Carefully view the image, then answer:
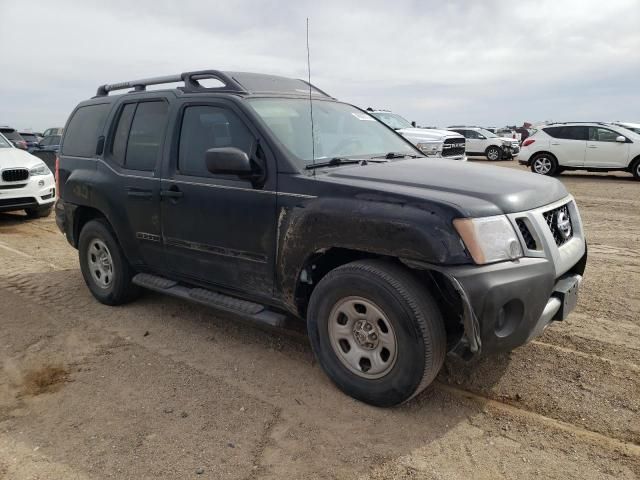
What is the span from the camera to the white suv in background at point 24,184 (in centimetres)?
892

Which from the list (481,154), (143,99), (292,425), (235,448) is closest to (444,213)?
(292,425)

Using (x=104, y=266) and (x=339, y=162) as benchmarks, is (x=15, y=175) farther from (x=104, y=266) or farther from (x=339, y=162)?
(x=339, y=162)

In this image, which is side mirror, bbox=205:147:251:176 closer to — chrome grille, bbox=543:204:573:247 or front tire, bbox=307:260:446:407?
front tire, bbox=307:260:446:407

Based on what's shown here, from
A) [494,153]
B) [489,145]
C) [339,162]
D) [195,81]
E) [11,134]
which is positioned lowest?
[494,153]

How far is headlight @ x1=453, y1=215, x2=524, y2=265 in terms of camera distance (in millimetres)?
2672

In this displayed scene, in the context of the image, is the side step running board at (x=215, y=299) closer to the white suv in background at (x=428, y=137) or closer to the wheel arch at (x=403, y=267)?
the wheel arch at (x=403, y=267)

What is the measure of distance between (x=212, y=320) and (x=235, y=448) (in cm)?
191

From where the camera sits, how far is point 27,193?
9172mm

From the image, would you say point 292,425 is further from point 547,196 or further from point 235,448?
point 547,196

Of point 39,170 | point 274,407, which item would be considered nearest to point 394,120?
point 39,170

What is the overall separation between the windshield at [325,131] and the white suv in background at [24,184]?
279 inches

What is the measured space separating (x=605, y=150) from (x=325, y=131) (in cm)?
1408

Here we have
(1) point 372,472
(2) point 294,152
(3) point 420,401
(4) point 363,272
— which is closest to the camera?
(1) point 372,472

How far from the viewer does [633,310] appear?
4.43m
